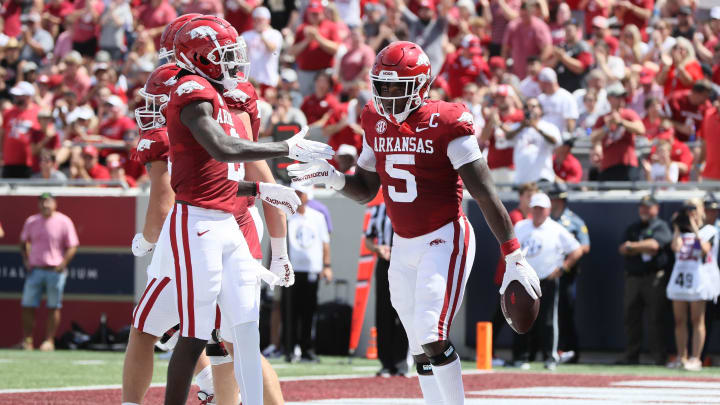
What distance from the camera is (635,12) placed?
17.4 m

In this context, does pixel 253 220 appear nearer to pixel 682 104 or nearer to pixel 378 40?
pixel 682 104

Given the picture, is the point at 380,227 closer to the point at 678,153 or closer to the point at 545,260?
the point at 545,260

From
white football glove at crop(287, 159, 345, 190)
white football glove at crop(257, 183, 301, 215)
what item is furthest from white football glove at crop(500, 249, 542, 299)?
white football glove at crop(257, 183, 301, 215)

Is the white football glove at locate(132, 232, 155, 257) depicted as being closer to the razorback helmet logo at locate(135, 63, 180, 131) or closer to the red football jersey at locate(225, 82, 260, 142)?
the razorback helmet logo at locate(135, 63, 180, 131)

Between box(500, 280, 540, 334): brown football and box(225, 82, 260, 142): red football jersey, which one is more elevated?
box(225, 82, 260, 142): red football jersey

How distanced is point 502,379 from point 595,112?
5071 millimetres

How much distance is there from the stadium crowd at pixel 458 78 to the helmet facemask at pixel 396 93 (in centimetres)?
622

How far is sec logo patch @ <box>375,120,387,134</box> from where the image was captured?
621 cm

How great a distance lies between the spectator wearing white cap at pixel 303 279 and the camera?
13.3m

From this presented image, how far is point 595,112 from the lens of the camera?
14.9m

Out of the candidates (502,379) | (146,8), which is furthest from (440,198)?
(146,8)

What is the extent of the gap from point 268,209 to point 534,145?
762 cm

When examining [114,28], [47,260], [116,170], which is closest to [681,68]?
[116,170]

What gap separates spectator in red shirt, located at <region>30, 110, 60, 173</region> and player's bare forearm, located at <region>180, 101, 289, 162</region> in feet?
36.8
